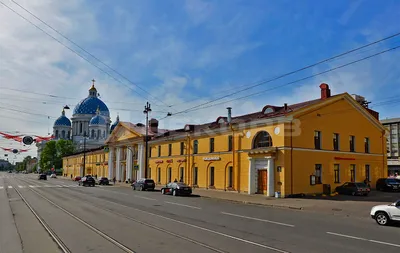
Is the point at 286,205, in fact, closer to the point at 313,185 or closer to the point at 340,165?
the point at 313,185

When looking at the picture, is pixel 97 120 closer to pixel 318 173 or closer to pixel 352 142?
pixel 352 142

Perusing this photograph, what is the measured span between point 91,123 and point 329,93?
9616cm

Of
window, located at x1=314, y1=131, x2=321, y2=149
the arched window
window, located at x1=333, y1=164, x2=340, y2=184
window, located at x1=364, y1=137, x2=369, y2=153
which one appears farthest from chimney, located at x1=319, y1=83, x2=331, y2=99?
the arched window

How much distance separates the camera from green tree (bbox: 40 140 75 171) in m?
114

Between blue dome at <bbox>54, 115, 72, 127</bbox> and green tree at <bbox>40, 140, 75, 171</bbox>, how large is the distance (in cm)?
1969

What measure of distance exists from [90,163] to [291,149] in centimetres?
6564

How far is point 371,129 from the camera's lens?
38.5 metres

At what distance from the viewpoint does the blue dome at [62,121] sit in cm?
13400

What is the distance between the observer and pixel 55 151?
116625mm

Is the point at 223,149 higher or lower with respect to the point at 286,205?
higher

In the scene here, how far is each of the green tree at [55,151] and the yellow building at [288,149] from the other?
263ft

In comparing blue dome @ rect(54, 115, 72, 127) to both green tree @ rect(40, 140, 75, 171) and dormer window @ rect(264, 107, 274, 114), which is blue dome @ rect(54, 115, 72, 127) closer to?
green tree @ rect(40, 140, 75, 171)

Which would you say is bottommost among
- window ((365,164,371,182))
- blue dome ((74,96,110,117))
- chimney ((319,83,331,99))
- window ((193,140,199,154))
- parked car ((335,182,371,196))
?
parked car ((335,182,371,196))

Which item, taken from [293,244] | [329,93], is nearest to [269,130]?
[329,93]
